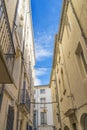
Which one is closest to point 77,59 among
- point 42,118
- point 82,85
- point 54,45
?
point 82,85

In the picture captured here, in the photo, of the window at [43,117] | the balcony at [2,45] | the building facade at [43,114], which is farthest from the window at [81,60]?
the window at [43,117]

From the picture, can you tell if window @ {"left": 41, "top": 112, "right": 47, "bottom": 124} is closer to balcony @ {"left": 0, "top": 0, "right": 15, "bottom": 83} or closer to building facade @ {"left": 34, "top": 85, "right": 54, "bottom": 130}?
building facade @ {"left": 34, "top": 85, "right": 54, "bottom": 130}

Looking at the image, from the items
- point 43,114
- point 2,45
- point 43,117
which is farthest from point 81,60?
point 43,114

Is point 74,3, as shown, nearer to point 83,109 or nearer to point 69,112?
point 83,109

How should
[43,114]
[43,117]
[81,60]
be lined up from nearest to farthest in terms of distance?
[81,60]
[43,117]
[43,114]

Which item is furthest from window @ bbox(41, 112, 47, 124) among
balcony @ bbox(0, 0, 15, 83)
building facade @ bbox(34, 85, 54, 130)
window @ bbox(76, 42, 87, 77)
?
balcony @ bbox(0, 0, 15, 83)

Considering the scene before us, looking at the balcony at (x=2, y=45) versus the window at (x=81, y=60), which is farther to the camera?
the window at (x=81, y=60)

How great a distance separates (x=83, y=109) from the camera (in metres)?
6.34

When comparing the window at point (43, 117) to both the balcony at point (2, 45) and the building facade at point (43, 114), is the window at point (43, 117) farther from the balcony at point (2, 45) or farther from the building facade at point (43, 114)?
the balcony at point (2, 45)

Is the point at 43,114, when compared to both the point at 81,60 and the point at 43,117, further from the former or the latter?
the point at 81,60

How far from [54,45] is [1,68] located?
11.4 metres

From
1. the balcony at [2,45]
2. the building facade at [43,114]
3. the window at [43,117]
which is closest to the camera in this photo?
the balcony at [2,45]

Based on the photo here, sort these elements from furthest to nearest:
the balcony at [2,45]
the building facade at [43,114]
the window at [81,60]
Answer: the building facade at [43,114] → the window at [81,60] → the balcony at [2,45]

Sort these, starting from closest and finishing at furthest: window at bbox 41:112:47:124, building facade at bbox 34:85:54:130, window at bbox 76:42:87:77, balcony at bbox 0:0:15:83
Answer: balcony at bbox 0:0:15:83 < window at bbox 76:42:87:77 < building facade at bbox 34:85:54:130 < window at bbox 41:112:47:124
